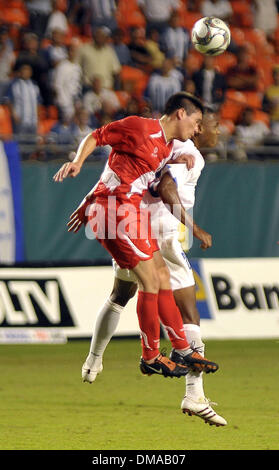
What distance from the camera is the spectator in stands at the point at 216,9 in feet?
66.8

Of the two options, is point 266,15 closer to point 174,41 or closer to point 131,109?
point 174,41

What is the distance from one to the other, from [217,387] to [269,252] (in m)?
5.07

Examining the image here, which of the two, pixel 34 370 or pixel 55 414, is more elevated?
pixel 55 414

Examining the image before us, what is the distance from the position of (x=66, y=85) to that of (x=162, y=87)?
165 centimetres

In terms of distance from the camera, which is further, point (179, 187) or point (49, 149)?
point (49, 149)

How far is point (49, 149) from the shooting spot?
14445 mm

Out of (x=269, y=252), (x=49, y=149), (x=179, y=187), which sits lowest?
(x=269, y=252)

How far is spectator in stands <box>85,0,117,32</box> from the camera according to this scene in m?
18.5

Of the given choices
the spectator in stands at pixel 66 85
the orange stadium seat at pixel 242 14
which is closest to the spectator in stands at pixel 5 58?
the spectator in stands at pixel 66 85

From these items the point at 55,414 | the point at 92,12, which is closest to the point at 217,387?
the point at 55,414

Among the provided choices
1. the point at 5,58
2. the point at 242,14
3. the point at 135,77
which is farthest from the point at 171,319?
the point at 242,14

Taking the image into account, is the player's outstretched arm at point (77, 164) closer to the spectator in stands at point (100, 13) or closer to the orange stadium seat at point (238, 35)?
the spectator in stands at point (100, 13)

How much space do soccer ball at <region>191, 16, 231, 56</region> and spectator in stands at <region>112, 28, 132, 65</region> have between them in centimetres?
775

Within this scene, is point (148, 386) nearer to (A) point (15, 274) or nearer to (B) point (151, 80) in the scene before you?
Answer: (A) point (15, 274)
